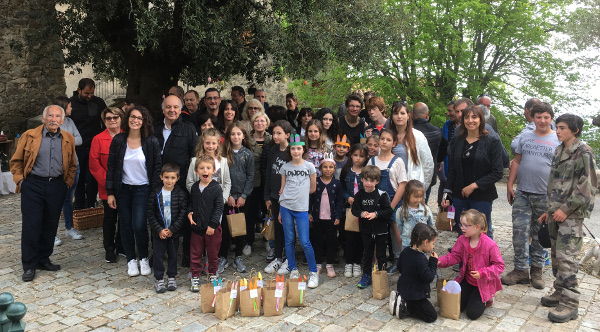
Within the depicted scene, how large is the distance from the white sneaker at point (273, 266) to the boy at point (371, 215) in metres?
1.07

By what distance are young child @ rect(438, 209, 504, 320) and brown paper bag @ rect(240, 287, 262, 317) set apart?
1808mm

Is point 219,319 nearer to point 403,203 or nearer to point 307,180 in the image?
point 307,180

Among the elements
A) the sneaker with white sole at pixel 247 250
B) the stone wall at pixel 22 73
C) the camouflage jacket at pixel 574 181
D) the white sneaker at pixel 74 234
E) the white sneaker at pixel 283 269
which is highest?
the stone wall at pixel 22 73

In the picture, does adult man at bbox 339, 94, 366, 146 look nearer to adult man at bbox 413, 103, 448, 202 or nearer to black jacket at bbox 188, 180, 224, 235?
adult man at bbox 413, 103, 448, 202

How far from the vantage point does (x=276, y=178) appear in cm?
617

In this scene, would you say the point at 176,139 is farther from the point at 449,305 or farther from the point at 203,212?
the point at 449,305

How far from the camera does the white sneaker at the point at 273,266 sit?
6.12 meters

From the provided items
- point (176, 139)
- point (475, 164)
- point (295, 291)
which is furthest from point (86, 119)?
point (475, 164)

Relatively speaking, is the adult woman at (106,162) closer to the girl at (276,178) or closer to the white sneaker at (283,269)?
the girl at (276,178)

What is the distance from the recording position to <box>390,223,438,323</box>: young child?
475 cm

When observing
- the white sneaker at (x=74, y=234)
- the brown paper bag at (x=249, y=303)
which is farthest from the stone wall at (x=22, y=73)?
the brown paper bag at (x=249, y=303)

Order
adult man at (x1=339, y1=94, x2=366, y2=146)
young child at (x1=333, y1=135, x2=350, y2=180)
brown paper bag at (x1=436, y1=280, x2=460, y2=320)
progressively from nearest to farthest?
1. brown paper bag at (x1=436, y1=280, x2=460, y2=320)
2. young child at (x1=333, y1=135, x2=350, y2=180)
3. adult man at (x1=339, y1=94, x2=366, y2=146)

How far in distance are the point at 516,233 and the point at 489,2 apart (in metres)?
11.0

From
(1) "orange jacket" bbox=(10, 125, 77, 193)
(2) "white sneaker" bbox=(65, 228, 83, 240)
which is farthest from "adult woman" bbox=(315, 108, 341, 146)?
(2) "white sneaker" bbox=(65, 228, 83, 240)
